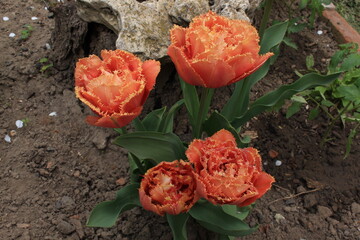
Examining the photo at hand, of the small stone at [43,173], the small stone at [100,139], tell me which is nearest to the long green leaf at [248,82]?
the small stone at [100,139]

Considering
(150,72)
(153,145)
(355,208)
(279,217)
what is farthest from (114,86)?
(355,208)

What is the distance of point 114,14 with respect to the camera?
2.08 meters

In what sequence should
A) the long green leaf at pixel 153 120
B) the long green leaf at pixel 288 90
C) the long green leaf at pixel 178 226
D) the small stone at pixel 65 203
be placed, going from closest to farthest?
the long green leaf at pixel 178 226 < the long green leaf at pixel 288 90 < the long green leaf at pixel 153 120 < the small stone at pixel 65 203

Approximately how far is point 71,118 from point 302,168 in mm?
1236

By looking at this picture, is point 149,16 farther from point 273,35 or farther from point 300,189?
point 300,189

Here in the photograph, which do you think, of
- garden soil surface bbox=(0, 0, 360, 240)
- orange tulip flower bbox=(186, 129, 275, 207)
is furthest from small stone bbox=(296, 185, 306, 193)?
orange tulip flower bbox=(186, 129, 275, 207)

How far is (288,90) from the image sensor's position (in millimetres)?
1693

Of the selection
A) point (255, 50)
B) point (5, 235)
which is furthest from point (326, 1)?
point (5, 235)

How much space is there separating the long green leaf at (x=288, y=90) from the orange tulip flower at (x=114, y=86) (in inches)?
23.6

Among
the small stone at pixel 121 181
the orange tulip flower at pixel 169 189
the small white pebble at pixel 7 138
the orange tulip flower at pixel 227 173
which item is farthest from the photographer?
the small white pebble at pixel 7 138

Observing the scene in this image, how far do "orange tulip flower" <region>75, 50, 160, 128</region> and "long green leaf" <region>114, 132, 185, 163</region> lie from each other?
0.17m

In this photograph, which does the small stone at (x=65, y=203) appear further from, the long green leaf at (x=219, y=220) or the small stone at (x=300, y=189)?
the small stone at (x=300, y=189)

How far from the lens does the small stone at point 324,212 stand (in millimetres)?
2121

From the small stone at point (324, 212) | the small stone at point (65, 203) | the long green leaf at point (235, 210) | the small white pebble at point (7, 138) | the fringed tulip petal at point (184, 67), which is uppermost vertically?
the fringed tulip petal at point (184, 67)
